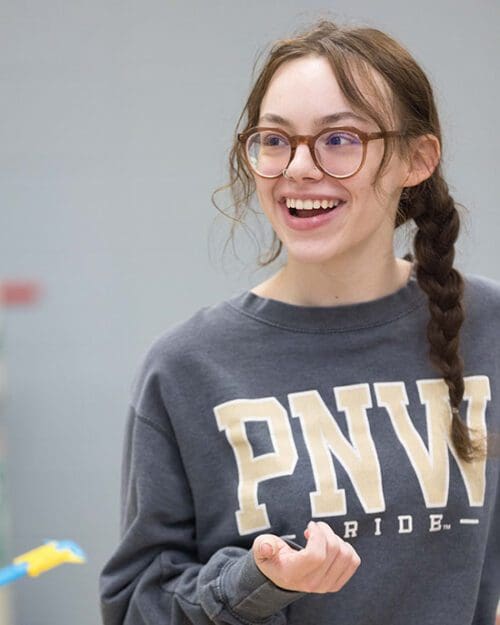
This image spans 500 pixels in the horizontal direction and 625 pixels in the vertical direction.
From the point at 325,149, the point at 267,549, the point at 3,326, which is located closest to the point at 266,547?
the point at 267,549

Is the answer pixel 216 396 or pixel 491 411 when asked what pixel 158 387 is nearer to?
pixel 216 396

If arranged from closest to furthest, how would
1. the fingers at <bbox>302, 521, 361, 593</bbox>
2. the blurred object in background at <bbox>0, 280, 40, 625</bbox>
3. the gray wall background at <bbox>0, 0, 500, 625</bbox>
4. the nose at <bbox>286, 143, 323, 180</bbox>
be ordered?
1. the fingers at <bbox>302, 521, 361, 593</bbox>
2. the nose at <bbox>286, 143, 323, 180</bbox>
3. the blurred object in background at <bbox>0, 280, 40, 625</bbox>
4. the gray wall background at <bbox>0, 0, 500, 625</bbox>

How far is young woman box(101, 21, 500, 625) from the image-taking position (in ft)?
4.47

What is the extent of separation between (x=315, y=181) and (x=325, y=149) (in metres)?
0.04

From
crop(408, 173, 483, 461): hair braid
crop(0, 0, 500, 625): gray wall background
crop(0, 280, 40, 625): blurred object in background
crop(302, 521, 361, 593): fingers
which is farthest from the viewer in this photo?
crop(0, 0, 500, 625): gray wall background

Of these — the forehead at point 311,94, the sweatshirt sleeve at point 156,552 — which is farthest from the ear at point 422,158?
the sweatshirt sleeve at point 156,552

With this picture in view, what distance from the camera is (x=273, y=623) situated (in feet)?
4.39

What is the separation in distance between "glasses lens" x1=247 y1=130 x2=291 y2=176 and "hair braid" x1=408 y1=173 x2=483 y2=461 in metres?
0.25

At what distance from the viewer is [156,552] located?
144 cm

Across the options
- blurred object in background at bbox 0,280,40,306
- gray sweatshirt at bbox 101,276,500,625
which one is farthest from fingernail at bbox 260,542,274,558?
blurred object in background at bbox 0,280,40,306

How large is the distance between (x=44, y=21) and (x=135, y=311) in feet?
2.59

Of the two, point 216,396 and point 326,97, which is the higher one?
point 326,97

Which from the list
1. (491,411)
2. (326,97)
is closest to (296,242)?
(326,97)

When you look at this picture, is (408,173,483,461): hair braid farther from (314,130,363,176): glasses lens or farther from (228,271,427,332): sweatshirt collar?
(314,130,363,176): glasses lens
